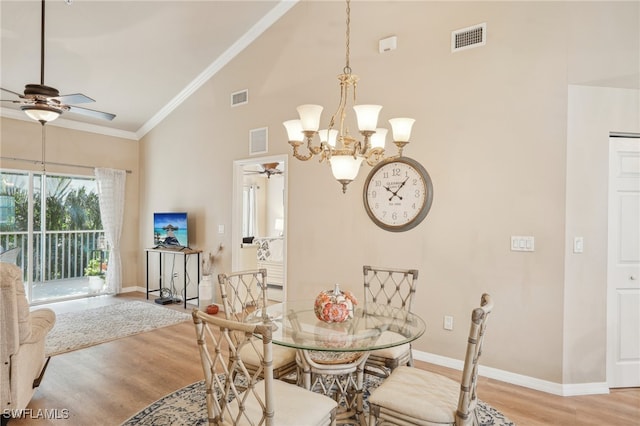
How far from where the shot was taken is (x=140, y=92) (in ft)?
18.0

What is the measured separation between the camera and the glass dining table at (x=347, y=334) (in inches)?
77.5

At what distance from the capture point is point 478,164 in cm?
325

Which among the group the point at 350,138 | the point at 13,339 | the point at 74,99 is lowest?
the point at 13,339

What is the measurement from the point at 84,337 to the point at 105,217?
2.69 m

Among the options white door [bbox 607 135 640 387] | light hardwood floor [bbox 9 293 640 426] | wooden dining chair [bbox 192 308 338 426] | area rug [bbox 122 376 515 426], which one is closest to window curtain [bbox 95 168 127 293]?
light hardwood floor [bbox 9 293 640 426]

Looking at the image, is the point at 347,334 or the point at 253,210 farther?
the point at 253,210

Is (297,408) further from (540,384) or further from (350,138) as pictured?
(540,384)

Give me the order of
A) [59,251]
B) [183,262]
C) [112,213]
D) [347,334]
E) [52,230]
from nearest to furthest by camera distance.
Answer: [347,334] < [52,230] < [59,251] < [183,262] < [112,213]

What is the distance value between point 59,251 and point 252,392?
595 cm

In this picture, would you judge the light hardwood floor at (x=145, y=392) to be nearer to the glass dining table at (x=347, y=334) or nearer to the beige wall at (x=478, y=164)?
the beige wall at (x=478, y=164)

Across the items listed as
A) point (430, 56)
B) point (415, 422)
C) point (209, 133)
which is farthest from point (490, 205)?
point (209, 133)

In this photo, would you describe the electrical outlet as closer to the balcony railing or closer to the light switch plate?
the light switch plate

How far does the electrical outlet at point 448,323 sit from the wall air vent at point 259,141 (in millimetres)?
2989

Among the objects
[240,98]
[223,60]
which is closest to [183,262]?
[240,98]
